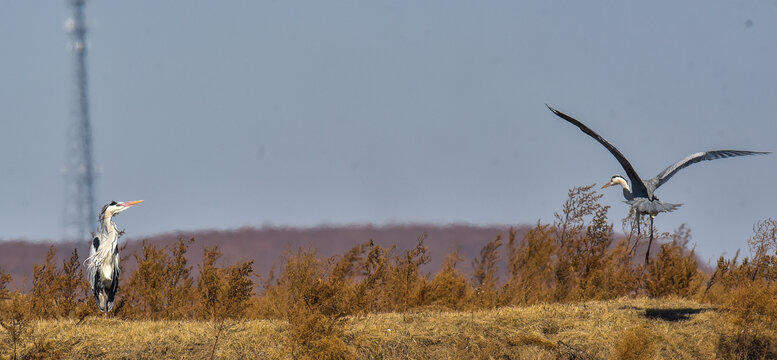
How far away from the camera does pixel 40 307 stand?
1252 centimetres

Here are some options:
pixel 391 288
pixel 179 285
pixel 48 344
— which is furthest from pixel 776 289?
pixel 48 344

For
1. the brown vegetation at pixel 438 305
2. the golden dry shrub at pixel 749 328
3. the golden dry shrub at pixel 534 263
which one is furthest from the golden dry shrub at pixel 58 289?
the golden dry shrub at pixel 749 328

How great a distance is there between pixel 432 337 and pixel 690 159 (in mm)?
4929

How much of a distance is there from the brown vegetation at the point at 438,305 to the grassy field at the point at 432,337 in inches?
1.0

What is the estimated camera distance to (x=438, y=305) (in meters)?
13.3

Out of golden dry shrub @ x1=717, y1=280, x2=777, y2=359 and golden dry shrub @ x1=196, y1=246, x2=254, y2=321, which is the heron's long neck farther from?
golden dry shrub @ x1=717, y1=280, x2=777, y2=359

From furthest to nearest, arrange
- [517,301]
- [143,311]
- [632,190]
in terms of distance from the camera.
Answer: [517,301], [143,311], [632,190]

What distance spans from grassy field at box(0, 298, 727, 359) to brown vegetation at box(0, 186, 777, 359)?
0.08ft

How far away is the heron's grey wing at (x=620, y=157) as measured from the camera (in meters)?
10.5

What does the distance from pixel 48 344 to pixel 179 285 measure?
459 cm

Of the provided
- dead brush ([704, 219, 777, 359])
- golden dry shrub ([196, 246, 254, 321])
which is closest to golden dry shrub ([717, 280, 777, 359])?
dead brush ([704, 219, 777, 359])

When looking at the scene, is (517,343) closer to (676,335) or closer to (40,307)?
(676,335)

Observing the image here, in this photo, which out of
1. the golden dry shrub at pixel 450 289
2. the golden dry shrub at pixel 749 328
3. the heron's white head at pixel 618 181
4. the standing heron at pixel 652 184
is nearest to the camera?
the golden dry shrub at pixel 749 328

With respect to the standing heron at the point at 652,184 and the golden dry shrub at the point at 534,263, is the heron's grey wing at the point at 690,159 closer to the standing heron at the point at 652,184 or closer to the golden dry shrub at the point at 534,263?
the standing heron at the point at 652,184
